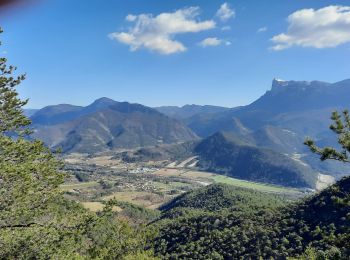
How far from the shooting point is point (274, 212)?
14112 cm

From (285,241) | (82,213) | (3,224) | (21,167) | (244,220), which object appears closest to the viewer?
(21,167)

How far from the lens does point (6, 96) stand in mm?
33625

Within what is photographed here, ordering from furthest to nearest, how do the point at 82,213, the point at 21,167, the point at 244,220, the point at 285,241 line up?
the point at 244,220, the point at 285,241, the point at 82,213, the point at 21,167

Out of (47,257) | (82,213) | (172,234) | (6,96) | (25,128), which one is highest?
(6,96)

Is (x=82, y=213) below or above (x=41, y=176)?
below

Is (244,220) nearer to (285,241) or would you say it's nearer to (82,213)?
(285,241)

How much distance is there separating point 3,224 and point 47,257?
15.3ft

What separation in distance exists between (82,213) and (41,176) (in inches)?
263

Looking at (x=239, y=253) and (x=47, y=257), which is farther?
(x=239, y=253)

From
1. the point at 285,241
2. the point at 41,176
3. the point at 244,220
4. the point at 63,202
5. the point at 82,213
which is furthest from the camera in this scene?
the point at 244,220

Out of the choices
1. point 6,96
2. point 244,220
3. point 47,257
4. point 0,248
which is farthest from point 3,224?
point 244,220

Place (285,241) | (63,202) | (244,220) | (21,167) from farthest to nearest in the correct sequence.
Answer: (244,220) < (285,241) < (63,202) < (21,167)

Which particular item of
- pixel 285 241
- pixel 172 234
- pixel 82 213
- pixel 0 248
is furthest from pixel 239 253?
pixel 0 248

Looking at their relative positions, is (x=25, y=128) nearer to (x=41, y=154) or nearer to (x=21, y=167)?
(x=41, y=154)
